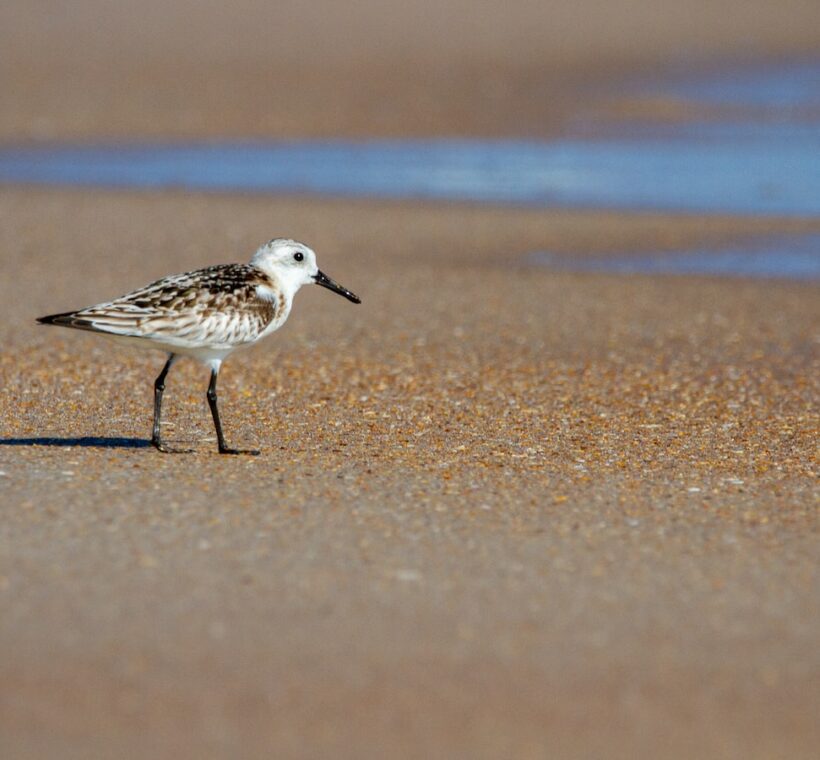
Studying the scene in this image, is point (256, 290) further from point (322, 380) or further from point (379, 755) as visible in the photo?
point (379, 755)

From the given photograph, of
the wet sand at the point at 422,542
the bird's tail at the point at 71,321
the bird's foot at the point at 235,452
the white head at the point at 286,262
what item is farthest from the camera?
the white head at the point at 286,262

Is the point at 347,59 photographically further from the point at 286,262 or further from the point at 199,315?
the point at 199,315

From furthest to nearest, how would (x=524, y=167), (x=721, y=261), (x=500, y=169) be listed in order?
(x=524, y=167) < (x=500, y=169) < (x=721, y=261)

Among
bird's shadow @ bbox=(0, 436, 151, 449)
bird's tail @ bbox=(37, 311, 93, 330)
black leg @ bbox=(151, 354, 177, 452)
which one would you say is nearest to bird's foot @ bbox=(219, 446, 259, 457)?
black leg @ bbox=(151, 354, 177, 452)

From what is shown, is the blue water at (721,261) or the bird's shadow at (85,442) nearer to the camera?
the bird's shadow at (85,442)

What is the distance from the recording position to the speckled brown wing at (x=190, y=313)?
8195 mm

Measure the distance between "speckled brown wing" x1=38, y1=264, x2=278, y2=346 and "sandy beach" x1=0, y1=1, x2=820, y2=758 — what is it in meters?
0.68

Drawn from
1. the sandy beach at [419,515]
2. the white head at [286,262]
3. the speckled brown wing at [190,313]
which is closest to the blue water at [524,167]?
the sandy beach at [419,515]

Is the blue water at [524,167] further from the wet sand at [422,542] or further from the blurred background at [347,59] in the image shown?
the wet sand at [422,542]

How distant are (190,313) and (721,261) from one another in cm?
906

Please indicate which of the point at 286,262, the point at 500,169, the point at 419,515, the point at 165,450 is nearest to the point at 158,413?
the point at 165,450

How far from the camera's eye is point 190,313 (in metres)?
8.29

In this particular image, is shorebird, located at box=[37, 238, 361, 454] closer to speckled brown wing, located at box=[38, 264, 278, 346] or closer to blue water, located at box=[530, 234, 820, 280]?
speckled brown wing, located at box=[38, 264, 278, 346]

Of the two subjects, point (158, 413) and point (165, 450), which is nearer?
point (165, 450)
